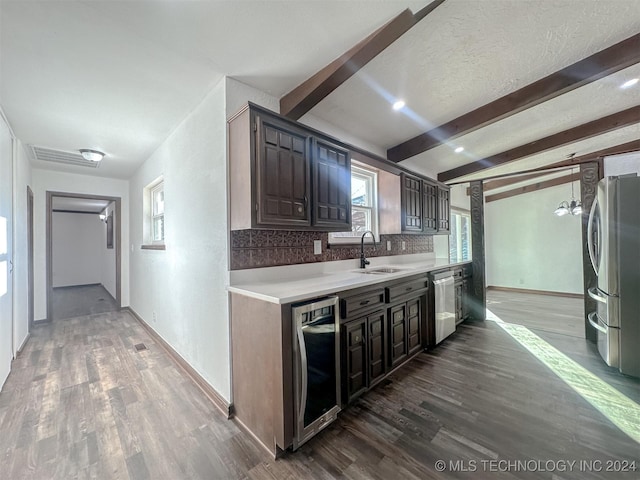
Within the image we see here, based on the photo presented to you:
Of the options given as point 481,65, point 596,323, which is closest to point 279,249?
point 481,65

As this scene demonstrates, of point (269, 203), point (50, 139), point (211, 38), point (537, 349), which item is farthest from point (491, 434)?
point (50, 139)

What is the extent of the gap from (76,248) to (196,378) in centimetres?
829

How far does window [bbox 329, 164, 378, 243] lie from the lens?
3430 millimetres

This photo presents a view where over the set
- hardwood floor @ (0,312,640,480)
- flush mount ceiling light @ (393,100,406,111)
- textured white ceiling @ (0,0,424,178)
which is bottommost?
hardwood floor @ (0,312,640,480)

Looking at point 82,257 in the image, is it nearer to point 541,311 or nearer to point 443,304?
point 443,304

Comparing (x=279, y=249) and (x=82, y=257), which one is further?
(x=82, y=257)

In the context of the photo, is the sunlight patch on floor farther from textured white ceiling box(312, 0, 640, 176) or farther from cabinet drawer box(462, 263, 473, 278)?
textured white ceiling box(312, 0, 640, 176)

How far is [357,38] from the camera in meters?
1.75

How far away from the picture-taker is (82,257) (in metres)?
7.80

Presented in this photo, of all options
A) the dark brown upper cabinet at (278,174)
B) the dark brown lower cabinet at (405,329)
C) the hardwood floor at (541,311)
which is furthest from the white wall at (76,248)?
the hardwood floor at (541,311)

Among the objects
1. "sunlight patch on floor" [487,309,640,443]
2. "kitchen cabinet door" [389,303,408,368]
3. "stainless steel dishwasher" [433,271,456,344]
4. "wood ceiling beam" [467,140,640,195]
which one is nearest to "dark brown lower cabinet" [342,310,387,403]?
"kitchen cabinet door" [389,303,408,368]

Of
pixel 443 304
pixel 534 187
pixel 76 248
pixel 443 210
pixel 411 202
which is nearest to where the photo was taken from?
pixel 443 304

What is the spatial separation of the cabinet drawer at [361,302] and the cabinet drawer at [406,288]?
0.14 metres

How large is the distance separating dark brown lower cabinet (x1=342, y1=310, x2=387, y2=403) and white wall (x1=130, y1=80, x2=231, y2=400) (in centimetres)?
89
